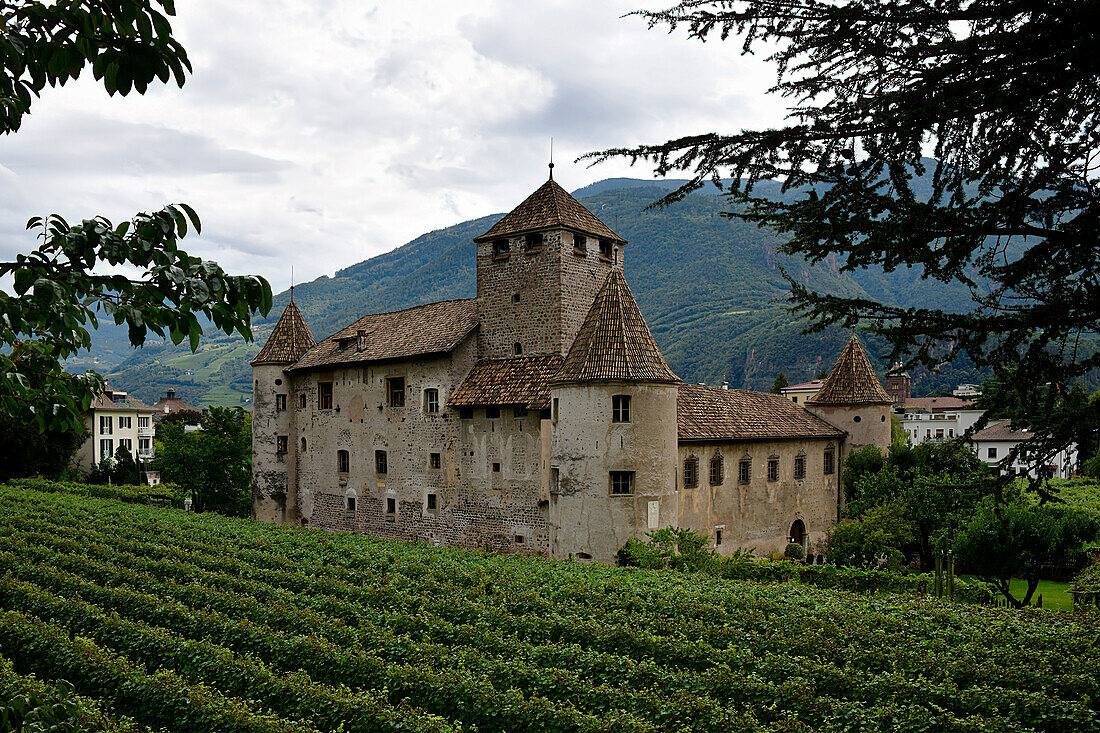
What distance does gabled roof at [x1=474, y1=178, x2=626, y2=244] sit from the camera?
1284 inches

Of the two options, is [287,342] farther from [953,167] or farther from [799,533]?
[953,167]

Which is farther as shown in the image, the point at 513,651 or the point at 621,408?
the point at 621,408

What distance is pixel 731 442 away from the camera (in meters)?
33.9

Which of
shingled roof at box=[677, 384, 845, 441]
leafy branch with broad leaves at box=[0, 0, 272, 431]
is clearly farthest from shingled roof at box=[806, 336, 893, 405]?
leafy branch with broad leaves at box=[0, 0, 272, 431]

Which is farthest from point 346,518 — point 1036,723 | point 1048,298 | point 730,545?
point 1048,298

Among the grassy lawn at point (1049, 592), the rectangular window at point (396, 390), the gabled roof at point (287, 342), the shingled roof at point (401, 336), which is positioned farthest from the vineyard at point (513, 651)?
the gabled roof at point (287, 342)

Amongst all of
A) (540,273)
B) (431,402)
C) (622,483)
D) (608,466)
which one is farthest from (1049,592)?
(431,402)

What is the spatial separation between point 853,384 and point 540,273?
19.0 m

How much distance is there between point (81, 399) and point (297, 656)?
10.4m

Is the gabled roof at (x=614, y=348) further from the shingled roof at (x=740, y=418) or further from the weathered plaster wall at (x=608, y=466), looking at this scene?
the shingled roof at (x=740, y=418)

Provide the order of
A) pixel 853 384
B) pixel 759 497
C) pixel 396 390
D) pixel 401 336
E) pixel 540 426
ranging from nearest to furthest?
pixel 540 426 → pixel 759 497 → pixel 396 390 → pixel 401 336 → pixel 853 384

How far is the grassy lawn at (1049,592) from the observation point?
1079 inches

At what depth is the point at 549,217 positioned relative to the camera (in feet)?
107

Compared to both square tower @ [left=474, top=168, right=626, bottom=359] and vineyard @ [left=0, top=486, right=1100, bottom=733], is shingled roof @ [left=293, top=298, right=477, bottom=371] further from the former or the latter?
vineyard @ [left=0, top=486, right=1100, bottom=733]
